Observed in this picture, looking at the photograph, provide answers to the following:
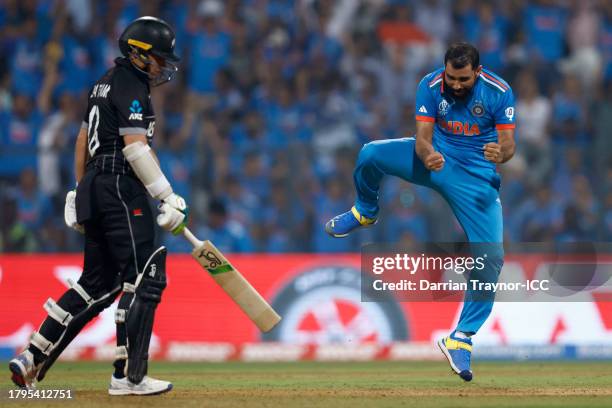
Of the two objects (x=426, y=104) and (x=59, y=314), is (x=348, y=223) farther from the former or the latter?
(x=59, y=314)

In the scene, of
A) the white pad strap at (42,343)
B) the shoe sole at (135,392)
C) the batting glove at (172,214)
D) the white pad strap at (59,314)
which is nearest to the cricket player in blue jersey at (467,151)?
the batting glove at (172,214)

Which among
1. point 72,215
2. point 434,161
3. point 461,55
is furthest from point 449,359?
point 72,215

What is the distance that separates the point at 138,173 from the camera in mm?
8094

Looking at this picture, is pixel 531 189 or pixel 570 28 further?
pixel 570 28

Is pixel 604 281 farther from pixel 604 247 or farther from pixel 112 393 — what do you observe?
pixel 112 393

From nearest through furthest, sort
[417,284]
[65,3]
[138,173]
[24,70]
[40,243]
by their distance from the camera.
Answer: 1. [138,173]
2. [417,284]
3. [40,243]
4. [24,70]
5. [65,3]

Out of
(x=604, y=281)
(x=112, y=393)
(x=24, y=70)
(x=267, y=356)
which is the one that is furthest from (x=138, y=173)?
(x=24, y=70)

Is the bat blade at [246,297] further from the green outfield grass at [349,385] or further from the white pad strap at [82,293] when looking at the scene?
the white pad strap at [82,293]

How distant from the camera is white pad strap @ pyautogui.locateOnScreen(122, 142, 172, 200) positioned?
26.4 ft

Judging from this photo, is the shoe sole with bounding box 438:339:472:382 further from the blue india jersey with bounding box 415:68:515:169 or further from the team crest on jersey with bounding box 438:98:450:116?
the team crest on jersey with bounding box 438:98:450:116

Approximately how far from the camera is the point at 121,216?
8.22m

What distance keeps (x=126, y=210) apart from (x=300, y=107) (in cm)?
841

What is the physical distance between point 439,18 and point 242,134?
480 cm

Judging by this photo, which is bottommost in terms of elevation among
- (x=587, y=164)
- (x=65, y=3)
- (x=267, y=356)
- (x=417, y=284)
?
(x=267, y=356)
